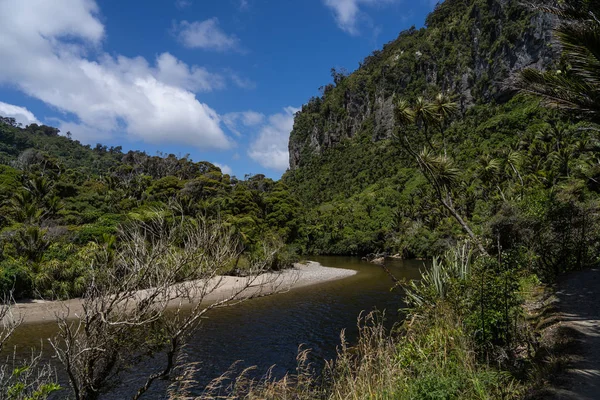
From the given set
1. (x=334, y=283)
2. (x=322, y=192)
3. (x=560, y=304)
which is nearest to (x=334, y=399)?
(x=560, y=304)

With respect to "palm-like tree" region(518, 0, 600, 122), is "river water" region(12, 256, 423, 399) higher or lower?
lower

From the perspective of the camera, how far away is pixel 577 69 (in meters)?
6.71

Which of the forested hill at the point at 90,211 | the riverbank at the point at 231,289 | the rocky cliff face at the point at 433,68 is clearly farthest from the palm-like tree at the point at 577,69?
the rocky cliff face at the point at 433,68

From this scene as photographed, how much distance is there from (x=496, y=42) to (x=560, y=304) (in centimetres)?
10269

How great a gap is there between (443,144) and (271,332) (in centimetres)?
1227

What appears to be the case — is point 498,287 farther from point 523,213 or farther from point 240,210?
point 240,210

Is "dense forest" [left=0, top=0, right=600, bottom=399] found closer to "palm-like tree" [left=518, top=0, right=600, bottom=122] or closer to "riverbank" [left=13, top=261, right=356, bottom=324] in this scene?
"palm-like tree" [left=518, top=0, right=600, bottom=122]

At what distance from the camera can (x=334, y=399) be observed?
5.44m

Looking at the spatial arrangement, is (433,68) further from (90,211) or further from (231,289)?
(231,289)

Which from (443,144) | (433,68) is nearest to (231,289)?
(443,144)

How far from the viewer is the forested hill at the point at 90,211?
78.2 ft

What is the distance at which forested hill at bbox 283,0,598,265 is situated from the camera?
12.9 metres

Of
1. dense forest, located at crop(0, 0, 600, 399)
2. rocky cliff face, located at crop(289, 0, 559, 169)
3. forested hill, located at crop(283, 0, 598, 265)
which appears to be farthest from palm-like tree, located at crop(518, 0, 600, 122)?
Answer: rocky cliff face, located at crop(289, 0, 559, 169)

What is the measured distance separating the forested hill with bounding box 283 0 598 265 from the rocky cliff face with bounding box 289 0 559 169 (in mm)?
407
